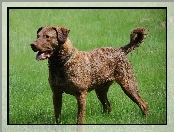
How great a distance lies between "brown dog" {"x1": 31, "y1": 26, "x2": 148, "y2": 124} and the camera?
3.86 m

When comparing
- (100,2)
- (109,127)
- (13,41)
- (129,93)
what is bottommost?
(109,127)

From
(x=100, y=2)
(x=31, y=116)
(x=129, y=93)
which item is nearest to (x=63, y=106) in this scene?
(x=31, y=116)

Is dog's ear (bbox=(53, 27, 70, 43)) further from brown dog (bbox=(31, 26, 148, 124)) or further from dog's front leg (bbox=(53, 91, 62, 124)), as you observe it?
dog's front leg (bbox=(53, 91, 62, 124))

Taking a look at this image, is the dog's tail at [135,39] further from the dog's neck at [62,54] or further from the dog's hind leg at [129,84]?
the dog's neck at [62,54]

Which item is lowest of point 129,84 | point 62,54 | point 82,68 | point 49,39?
point 129,84

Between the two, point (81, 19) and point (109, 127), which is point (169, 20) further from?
point (109, 127)

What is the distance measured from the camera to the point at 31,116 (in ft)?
14.0

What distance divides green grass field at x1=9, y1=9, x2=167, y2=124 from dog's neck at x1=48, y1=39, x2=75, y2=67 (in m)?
0.29

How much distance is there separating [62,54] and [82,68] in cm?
19

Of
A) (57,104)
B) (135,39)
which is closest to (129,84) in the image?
(135,39)

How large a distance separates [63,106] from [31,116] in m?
0.27

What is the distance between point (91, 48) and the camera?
422 centimetres

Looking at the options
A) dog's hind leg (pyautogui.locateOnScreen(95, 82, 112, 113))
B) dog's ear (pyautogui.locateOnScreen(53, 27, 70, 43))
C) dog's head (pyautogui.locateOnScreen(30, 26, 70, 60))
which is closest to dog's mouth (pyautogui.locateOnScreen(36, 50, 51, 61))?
dog's head (pyautogui.locateOnScreen(30, 26, 70, 60))

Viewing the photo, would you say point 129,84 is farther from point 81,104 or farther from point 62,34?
point 62,34
